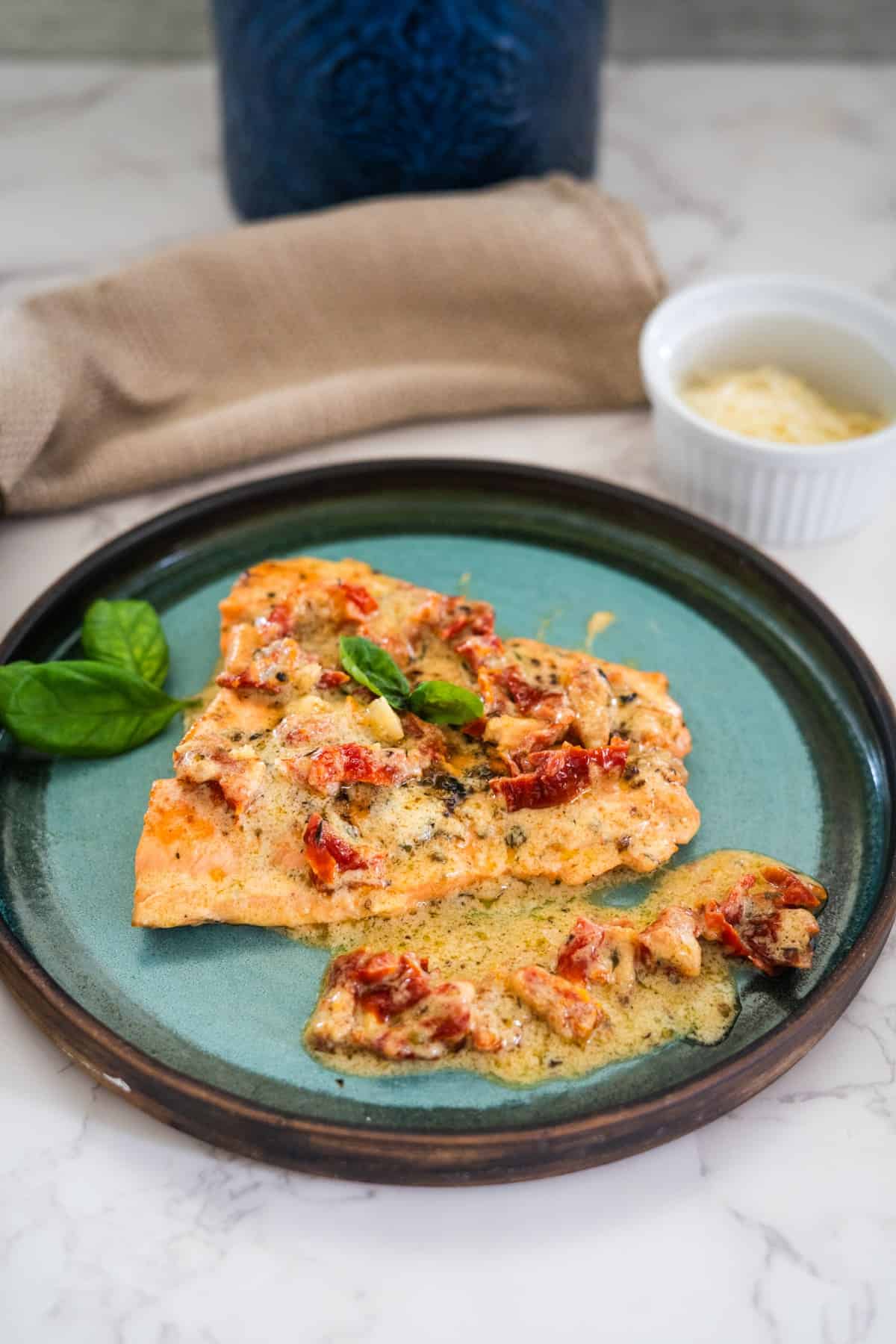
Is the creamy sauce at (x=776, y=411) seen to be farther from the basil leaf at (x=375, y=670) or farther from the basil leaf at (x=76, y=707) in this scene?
the basil leaf at (x=76, y=707)

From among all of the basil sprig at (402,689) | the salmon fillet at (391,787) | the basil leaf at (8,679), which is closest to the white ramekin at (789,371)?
the salmon fillet at (391,787)

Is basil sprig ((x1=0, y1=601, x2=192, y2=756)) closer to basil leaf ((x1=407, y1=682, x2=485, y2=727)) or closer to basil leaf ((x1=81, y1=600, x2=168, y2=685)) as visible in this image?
basil leaf ((x1=81, y1=600, x2=168, y2=685))

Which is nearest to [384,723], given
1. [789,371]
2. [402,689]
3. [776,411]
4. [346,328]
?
[402,689]

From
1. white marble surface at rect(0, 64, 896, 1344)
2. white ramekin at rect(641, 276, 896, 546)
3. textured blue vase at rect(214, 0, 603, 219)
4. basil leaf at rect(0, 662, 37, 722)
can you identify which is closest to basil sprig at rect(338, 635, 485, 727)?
basil leaf at rect(0, 662, 37, 722)

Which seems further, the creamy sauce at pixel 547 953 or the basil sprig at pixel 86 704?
the basil sprig at pixel 86 704

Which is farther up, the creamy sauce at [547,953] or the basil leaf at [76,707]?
the basil leaf at [76,707]

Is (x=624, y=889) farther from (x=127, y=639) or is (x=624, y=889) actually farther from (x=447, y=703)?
(x=127, y=639)
